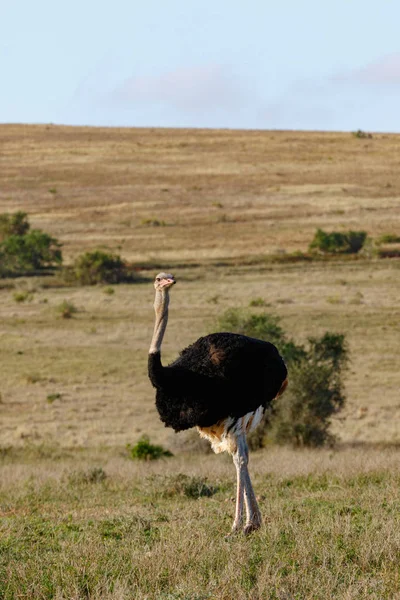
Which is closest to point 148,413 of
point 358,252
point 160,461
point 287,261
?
point 160,461

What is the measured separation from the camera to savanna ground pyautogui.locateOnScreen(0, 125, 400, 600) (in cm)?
630

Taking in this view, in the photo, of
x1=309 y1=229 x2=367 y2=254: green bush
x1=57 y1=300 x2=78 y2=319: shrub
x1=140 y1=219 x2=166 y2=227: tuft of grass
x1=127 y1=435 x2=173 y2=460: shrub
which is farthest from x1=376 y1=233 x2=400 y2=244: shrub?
x1=127 y1=435 x2=173 y2=460: shrub

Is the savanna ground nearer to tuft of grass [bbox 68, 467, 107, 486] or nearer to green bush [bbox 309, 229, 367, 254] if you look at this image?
tuft of grass [bbox 68, 467, 107, 486]

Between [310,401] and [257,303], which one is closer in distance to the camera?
[310,401]

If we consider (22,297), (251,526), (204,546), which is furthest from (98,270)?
(204,546)

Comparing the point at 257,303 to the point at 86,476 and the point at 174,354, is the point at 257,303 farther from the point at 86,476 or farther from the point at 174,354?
the point at 86,476

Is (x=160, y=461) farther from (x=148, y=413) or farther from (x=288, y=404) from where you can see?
(x=148, y=413)

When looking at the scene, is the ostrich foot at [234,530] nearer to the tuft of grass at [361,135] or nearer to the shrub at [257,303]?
the shrub at [257,303]

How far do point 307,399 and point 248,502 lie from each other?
12.8 m

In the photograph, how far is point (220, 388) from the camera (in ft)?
25.2

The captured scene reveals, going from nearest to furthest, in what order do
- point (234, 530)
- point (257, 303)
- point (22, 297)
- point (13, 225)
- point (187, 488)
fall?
point (234, 530) < point (187, 488) < point (257, 303) < point (22, 297) < point (13, 225)

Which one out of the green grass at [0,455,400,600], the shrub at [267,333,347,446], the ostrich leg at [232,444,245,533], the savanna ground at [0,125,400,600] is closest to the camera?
the green grass at [0,455,400,600]

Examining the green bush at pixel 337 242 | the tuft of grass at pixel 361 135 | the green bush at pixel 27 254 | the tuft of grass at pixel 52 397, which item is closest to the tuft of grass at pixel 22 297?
the green bush at pixel 27 254

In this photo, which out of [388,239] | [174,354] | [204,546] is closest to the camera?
[204,546]
